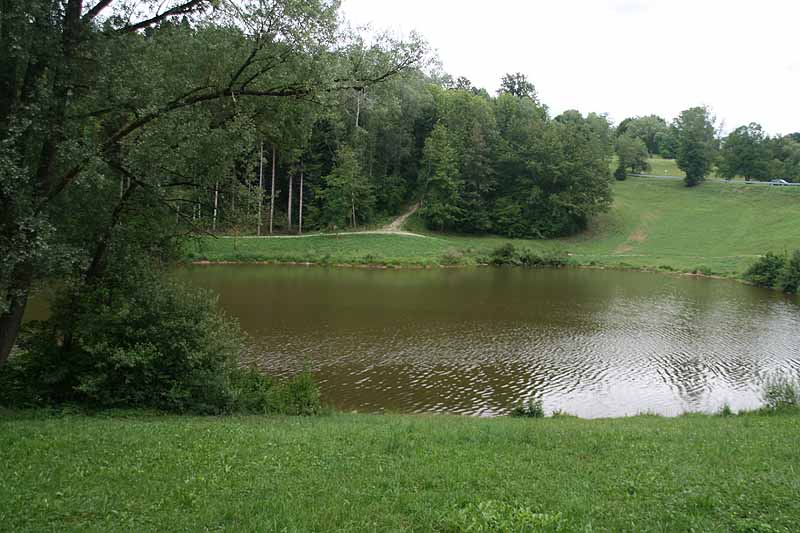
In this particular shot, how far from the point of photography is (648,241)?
216 ft

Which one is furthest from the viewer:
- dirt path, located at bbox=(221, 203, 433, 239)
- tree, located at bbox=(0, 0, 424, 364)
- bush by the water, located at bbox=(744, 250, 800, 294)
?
dirt path, located at bbox=(221, 203, 433, 239)

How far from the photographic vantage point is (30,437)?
8.82 m

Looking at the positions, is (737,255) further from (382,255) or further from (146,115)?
(146,115)

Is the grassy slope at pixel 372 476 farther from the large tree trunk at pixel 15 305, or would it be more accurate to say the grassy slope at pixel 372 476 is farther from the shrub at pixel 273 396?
the shrub at pixel 273 396

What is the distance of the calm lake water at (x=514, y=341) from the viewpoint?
61.5ft

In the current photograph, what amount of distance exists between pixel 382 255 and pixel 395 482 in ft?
159

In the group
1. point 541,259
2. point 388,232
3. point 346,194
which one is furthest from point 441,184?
point 541,259

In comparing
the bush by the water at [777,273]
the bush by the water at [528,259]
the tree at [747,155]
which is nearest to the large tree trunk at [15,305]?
the bush by the water at [777,273]

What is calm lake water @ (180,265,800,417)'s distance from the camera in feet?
61.5

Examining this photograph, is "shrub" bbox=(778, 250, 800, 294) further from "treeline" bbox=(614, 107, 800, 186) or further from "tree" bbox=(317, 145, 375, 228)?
"treeline" bbox=(614, 107, 800, 186)

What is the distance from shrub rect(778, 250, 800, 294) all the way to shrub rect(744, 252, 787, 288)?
2.40 ft

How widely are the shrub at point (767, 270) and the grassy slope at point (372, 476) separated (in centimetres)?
4208

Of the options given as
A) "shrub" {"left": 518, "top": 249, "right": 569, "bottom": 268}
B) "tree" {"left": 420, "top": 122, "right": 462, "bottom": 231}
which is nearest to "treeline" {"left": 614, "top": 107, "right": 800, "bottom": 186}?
"tree" {"left": 420, "top": 122, "right": 462, "bottom": 231}

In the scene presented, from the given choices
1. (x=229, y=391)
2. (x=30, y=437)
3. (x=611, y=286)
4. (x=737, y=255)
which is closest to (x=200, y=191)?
(x=229, y=391)
